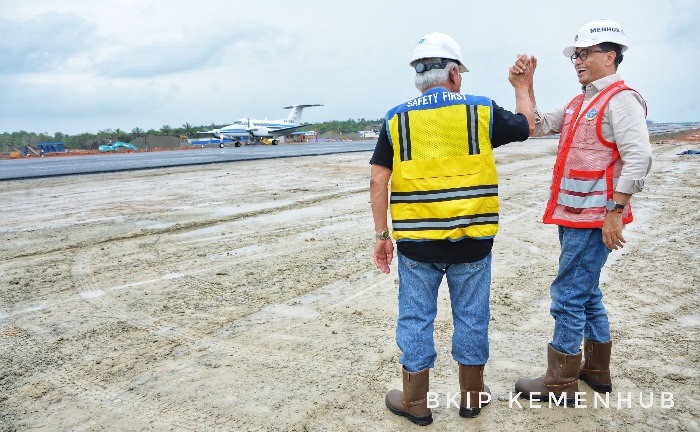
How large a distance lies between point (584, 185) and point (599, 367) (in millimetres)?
1091

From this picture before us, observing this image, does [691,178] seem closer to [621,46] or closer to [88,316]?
[621,46]

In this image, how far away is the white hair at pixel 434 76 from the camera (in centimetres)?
251

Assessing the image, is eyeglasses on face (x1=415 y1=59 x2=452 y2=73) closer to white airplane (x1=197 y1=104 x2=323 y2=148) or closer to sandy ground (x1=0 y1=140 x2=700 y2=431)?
sandy ground (x1=0 y1=140 x2=700 y2=431)

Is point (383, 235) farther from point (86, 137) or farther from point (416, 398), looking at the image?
point (86, 137)

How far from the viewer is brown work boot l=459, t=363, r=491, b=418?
2.69m

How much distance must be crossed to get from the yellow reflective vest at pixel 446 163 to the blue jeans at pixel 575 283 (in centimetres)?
53

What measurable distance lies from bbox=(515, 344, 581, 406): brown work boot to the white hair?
1.64m

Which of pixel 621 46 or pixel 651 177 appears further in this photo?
pixel 651 177

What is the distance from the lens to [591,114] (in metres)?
2.63

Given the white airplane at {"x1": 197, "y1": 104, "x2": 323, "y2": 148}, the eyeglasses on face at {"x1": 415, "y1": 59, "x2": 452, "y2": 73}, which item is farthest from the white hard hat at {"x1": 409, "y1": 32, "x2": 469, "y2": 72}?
the white airplane at {"x1": 197, "y1": 104, "x2": 323, "y2": 148}

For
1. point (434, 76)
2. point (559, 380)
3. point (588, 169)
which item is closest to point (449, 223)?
point (434, 76)

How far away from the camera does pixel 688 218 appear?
7332 millimetres

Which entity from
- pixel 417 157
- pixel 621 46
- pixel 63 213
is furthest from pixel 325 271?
pixel 63 213

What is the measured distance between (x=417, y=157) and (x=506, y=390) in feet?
5.04
